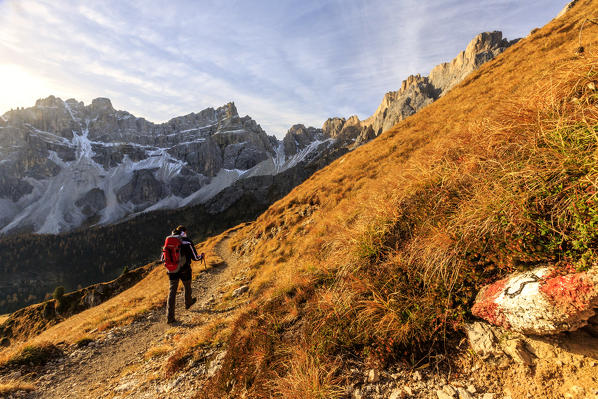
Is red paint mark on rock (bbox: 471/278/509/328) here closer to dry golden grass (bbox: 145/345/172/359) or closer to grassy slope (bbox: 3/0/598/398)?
grassy slope (bbox: 3/0/598/398)

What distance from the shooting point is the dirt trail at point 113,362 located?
6.64 m

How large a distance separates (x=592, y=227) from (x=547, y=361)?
1598 mm

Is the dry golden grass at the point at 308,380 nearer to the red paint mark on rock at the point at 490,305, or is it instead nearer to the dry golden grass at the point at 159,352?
the red paint mark on rock at the point at 490,305

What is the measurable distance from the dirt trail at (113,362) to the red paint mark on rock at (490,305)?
5793mm

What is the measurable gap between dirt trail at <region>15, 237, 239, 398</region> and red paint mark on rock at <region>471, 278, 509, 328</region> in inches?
228

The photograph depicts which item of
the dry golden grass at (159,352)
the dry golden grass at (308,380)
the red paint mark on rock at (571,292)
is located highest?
the red paint mark on rock at (571,292)

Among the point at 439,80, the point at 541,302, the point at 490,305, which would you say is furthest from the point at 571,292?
the point at 439,80

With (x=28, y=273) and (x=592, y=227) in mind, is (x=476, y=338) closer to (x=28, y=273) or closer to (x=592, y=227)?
(x=592, y=227)

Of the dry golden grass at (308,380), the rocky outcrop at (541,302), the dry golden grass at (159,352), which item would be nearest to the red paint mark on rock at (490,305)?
the rocky outcrop at (541,302)

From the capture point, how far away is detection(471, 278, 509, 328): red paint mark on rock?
305 centimetres

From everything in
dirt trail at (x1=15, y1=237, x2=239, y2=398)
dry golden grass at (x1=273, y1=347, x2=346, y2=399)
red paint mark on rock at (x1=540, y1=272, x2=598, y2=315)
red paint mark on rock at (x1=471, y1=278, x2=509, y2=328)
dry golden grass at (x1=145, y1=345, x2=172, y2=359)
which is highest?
red paint mark on rock at (x1=540, y1=272, x2=598, y2=315)

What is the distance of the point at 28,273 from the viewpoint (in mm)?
185875

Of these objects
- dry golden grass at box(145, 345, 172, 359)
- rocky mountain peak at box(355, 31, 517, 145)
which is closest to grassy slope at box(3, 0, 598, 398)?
dry golden grass at box(145, 345, 172, 359)

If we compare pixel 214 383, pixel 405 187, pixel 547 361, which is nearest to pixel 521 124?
pixel 405 187
